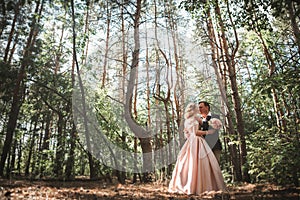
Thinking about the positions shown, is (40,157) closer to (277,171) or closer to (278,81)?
(277,171)

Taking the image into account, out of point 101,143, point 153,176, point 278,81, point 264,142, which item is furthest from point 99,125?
point 278,81

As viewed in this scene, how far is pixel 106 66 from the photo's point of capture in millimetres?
12156

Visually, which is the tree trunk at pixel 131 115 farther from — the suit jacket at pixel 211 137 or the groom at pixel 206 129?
the suit jacket at pixel 211 137

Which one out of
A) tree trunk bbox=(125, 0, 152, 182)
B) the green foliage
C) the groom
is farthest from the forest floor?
tree trunk bbox=(125, 0, 152, 182)

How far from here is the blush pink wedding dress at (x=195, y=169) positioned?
14.3 feet

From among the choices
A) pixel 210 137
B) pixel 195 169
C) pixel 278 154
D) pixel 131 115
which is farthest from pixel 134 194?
pixel 131 115

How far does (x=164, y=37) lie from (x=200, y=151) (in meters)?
8.23

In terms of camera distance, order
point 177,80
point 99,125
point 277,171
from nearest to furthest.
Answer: point 277,171 < point 99,125 < point 177,80

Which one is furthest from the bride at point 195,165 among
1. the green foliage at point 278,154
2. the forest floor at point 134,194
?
the green foliage at point 278,154

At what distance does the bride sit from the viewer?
4363 millimetres

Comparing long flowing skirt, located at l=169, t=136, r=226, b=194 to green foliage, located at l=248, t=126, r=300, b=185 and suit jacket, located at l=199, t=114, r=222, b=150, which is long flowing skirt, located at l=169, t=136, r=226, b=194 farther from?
green foliage, located at l=248, t=126, r=300, b=185

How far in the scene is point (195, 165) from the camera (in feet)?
14.6

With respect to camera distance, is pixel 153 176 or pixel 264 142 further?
→ pixel 153 176

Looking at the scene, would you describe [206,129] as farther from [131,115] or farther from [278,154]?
[131,115]
